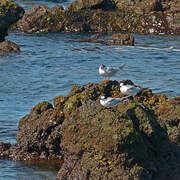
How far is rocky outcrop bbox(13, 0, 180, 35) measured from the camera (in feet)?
89.2

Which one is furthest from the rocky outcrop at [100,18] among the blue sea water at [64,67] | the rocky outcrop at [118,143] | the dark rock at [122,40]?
the rocky outcrop at [118,143]

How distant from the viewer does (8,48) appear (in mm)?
22266

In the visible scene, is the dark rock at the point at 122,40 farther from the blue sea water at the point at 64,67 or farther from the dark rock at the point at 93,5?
the dark rock at the point at 93,5

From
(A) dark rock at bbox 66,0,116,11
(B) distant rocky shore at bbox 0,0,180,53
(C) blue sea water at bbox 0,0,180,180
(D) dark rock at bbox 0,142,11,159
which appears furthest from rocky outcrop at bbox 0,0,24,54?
(D) dark rock at bbox 0,142,11,159

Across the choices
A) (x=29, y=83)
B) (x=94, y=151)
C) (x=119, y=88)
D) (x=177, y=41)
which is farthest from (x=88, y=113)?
(x=177, y=41)

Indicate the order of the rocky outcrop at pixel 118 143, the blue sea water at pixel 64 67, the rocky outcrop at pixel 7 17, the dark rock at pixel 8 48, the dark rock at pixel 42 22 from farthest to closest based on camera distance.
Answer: the dark rock at pixel 42 22
the rocky outcrop at pixel 7 17
the dark rock at pixel 8 48
the blue sea water at pixel 64 67
the rocky outcrop at pixel 118 143

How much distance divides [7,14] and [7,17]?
1.17 feet

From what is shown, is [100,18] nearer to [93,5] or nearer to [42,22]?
[93,5]

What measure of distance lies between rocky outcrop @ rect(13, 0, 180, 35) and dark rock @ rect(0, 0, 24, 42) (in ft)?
4.97

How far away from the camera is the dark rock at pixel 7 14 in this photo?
75.3 ft

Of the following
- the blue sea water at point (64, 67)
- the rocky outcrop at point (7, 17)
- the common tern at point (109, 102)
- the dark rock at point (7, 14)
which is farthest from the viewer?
the dark rock at point (7, 14)

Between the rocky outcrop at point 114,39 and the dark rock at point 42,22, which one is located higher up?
the dark rock at point 42,22

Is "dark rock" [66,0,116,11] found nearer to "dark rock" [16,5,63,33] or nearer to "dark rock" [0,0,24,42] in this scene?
"dark rock" [16,5,63,33]

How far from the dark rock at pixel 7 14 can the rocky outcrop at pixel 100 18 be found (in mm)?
1514
